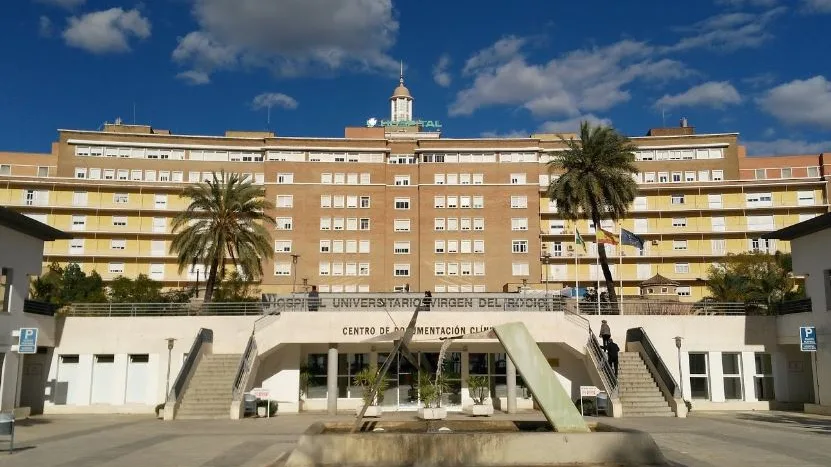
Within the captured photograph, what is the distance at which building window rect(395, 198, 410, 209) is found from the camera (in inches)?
2933

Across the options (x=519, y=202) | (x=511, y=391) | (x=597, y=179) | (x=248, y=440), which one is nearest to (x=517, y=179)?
(x=519, y=202)

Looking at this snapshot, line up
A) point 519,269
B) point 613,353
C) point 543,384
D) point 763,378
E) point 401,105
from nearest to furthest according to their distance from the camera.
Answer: point 543,384, point 613,353, point 763,378, point 519,269, point 401,105

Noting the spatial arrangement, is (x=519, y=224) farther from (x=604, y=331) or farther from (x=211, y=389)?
(x=211, y=389)

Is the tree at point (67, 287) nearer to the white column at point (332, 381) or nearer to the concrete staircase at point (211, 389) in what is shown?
the concrete staircase at point (211, 389)

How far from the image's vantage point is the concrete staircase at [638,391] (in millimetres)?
29344

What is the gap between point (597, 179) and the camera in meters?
46.1

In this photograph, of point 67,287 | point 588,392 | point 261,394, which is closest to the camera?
point 588,392

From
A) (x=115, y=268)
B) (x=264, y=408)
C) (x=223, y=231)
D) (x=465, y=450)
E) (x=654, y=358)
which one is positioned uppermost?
(x=115, y=268)

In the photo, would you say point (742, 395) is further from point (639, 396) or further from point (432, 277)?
point (432, 277)

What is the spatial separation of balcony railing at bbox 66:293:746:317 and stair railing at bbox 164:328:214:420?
2018 mm

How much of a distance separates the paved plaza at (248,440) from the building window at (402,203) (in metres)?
45.2

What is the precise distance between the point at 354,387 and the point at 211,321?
729cm

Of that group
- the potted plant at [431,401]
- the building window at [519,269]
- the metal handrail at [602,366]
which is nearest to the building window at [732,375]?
the metal handrail at [602,366]

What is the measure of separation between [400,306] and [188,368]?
31.8ft
